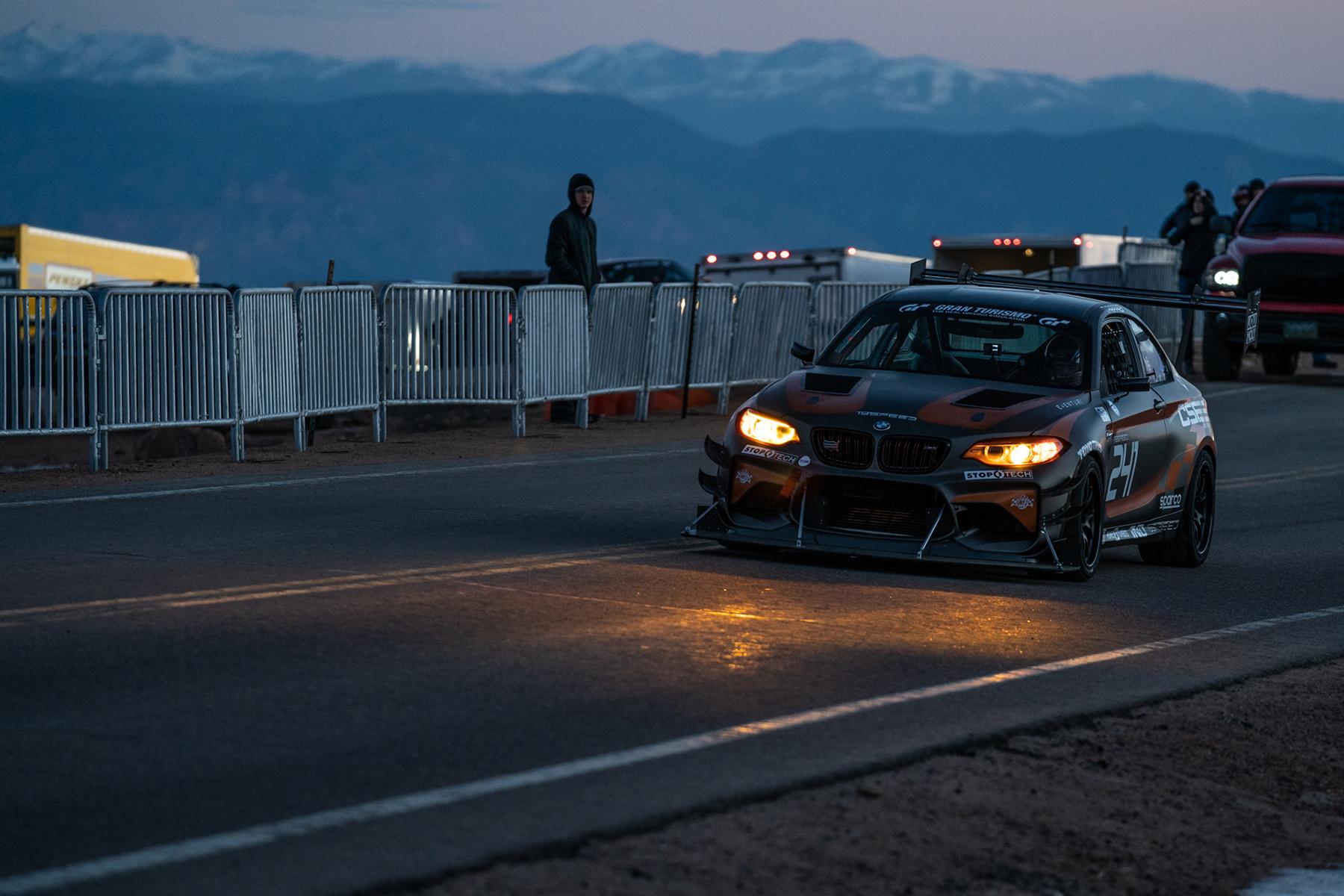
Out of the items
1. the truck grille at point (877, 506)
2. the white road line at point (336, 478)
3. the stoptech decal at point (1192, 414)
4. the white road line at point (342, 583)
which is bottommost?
the white road line at point (336, 478)

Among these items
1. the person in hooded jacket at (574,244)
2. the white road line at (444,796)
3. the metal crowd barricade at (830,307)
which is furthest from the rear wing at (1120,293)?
the metal crowd barricade at (830,307)

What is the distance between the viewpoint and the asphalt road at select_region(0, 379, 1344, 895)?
572 cm

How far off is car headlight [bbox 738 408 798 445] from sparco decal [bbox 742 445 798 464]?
0.14ft

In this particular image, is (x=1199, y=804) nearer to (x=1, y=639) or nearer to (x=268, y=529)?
(x=1, y=639)

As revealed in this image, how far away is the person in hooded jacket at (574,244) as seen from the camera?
21531 millimetres

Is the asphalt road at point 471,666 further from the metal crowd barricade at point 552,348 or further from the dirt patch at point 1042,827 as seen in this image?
the metal crowd barricade at point 552,348

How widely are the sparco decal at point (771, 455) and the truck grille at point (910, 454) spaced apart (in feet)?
1.50

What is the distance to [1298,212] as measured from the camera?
1102 inches

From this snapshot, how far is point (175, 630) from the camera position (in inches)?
343

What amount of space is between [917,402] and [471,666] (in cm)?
375

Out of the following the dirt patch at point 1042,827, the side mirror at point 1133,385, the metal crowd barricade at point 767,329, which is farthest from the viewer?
the metal crowd barricade at point 767,329

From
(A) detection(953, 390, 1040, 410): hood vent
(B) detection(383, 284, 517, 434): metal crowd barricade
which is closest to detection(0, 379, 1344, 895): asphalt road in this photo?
(A) detection(953, 390, 1040, 410): hood vent

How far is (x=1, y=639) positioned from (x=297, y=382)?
35.4 feet

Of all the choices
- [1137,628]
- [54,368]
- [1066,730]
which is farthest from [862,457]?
[54,368]
